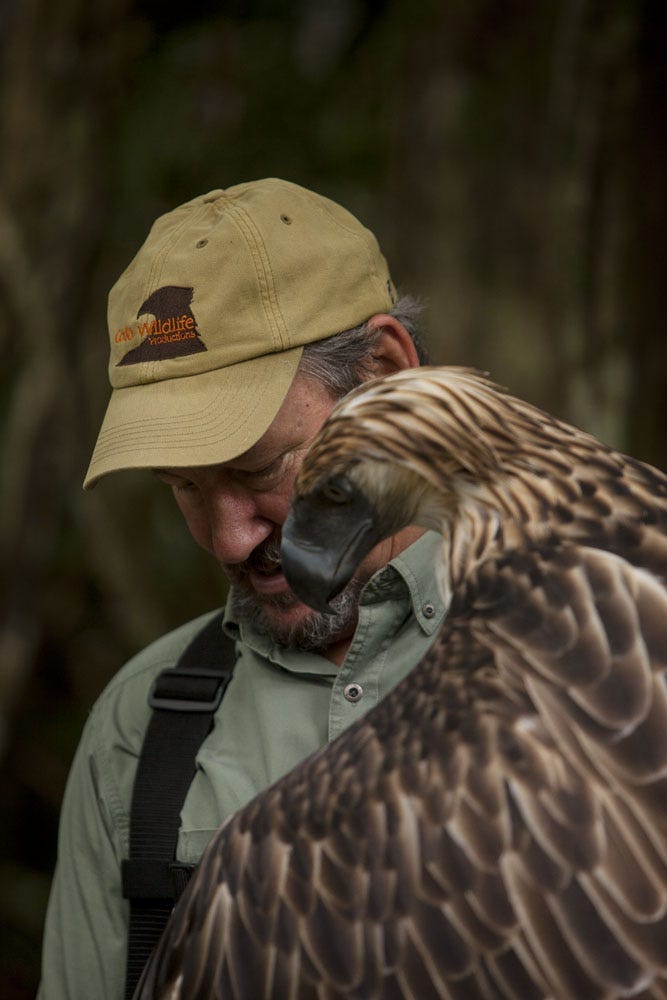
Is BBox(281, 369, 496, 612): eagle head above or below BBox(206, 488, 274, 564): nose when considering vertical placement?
above

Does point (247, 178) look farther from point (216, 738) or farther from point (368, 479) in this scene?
point (368, 479)

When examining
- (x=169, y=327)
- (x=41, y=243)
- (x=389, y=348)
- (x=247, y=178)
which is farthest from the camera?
(x=247, y=178)

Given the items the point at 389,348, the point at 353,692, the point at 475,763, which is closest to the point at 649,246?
the point at 389,348

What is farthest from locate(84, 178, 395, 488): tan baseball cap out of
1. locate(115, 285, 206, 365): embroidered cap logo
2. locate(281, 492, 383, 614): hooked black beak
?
locate(281, 492, 383, 614): hooked black beak

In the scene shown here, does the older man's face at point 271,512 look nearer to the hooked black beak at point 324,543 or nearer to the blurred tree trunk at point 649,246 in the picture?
the hooked black beak at point 324,543

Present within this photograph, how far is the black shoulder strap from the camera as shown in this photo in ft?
8.81

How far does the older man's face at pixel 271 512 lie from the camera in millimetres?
2740

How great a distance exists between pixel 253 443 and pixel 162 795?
71 centimetres

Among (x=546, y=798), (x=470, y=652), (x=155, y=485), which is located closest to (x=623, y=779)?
(x=546, y=798)

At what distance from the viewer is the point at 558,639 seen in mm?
1958

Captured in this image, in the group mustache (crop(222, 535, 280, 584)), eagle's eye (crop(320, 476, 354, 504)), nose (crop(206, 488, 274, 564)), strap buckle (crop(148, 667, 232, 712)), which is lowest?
strap buckle (crop(148, 667, 232, 712))

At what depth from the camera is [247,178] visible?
7.64 m

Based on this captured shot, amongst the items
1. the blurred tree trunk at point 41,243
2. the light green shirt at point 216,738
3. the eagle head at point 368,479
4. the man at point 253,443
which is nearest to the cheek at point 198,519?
the man at point 253,443

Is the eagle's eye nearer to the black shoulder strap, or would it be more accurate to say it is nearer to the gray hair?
the gray hair
